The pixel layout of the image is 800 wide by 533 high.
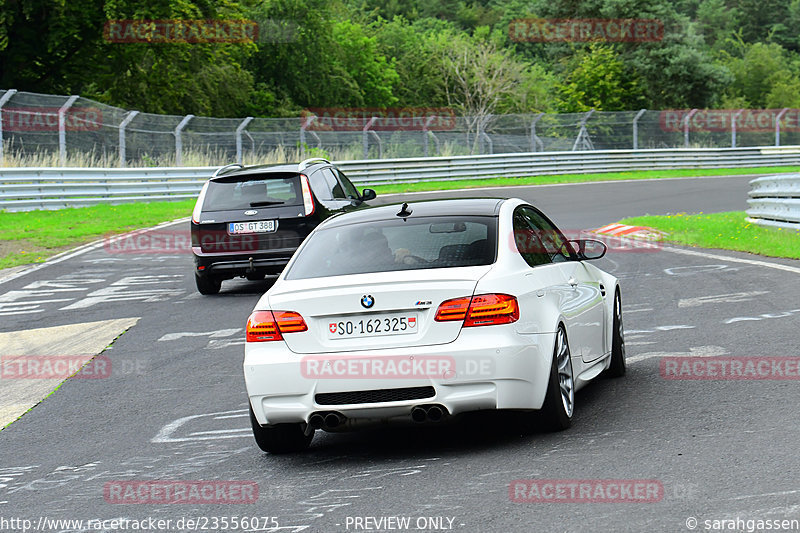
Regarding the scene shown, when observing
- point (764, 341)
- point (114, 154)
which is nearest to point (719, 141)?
point (114, 154)

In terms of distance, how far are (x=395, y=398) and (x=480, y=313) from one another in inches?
25.5

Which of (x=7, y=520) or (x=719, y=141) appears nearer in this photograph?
(x=7, y=520)

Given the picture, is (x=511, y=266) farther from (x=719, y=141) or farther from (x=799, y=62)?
(x=799, y=62)

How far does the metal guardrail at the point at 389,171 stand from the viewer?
87.6 ft

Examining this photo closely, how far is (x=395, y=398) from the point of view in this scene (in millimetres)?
6055

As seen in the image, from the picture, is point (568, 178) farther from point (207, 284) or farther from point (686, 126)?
point (207, 284)

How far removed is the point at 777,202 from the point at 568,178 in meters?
22.5

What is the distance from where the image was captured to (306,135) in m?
39.5

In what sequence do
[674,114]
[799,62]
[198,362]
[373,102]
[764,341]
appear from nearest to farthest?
[764,341] → [198,362] → [674,114] → [373,102] → [799,62]

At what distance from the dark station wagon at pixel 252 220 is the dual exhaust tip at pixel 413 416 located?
8.03 m

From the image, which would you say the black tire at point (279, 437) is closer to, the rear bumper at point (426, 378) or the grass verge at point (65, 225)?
the rear bumper at point (426, 378)

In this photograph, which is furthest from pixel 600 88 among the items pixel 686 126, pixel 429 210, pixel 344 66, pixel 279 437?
pixel 279 437

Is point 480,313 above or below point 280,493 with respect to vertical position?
above

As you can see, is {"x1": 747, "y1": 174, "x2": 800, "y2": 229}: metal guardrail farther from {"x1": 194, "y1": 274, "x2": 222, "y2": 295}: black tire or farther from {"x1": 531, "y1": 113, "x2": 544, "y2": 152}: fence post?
{"x1": 531, "y1": 113, "x2": 544, "y2": 152}: fence post
